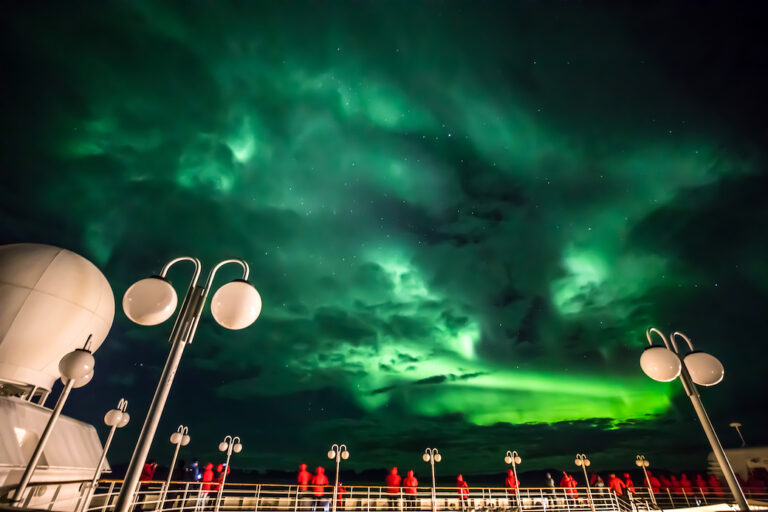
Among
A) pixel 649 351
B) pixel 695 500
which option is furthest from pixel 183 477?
pixel 695 500

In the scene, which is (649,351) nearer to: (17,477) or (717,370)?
(717,370)

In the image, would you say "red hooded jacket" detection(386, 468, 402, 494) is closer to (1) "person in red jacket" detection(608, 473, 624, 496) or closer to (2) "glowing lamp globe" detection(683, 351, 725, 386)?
(1) "person in red jacket" detection(608, 473, 624, 496)

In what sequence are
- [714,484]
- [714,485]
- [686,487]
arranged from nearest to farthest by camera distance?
1. [686,487]
2. [714,485]
3. [714,484]

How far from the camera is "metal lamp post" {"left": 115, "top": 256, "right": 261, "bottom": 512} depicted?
3.02m

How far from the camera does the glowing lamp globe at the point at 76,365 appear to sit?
5.73 metres

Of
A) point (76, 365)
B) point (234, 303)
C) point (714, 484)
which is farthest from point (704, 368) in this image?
point (714, 484)

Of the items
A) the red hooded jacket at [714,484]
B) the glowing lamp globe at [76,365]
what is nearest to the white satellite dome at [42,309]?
the glowing lamp globe at [76,365]

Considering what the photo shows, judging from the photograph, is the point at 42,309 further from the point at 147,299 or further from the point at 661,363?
the point at 661,363

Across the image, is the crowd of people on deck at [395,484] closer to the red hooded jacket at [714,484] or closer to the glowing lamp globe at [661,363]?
the red hooded jacket at [714,484]

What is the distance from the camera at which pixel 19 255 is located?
12117 millimetres

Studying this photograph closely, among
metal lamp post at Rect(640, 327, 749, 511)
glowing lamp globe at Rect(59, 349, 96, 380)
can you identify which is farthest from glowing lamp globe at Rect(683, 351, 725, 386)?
glowing lamp globe at Rect(59, 349, 96, 380)

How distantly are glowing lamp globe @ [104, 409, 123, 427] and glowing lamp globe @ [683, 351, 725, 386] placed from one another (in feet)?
49.9

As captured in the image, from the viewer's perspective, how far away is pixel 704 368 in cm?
489

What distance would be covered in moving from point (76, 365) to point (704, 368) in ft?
32.0
